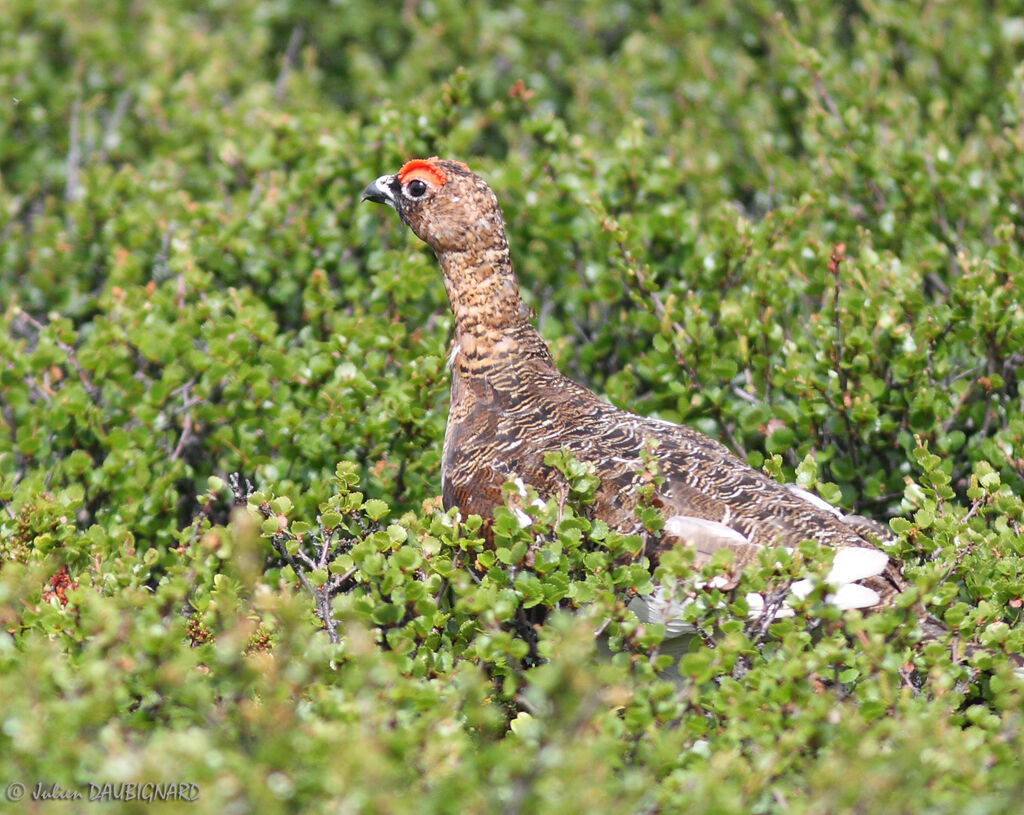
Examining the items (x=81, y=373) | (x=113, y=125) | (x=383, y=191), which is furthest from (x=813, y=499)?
(x=113, y=125)

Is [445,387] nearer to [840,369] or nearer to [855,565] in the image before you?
[840,369]

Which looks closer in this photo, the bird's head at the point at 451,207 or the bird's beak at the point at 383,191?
the bird's head at the point at 451,207

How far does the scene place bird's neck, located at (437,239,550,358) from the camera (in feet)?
17.1

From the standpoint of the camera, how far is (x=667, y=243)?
6.52 meters

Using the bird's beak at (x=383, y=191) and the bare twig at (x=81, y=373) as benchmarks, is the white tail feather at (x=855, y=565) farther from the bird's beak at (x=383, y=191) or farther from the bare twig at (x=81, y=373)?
the bare twig at (x=81, y=373)

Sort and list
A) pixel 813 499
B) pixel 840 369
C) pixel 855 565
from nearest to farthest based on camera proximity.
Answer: pixel 855 565 < pixel 813 499 < pixel 840 369

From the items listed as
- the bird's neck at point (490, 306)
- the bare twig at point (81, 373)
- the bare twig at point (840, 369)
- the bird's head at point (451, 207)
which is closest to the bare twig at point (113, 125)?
the bare twig at point (81, 373)

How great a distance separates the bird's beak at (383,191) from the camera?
18.1ft

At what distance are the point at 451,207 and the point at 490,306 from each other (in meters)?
0.46

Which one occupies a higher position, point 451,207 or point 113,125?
point 451,207

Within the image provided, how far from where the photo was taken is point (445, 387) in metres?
5.54

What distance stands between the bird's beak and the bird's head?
5.5 inches

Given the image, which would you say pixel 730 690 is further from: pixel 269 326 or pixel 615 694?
pixel 269 326

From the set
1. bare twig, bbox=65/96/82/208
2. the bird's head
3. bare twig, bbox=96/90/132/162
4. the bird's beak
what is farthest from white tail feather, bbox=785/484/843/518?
bare twig, bbox=96/90/132/162
